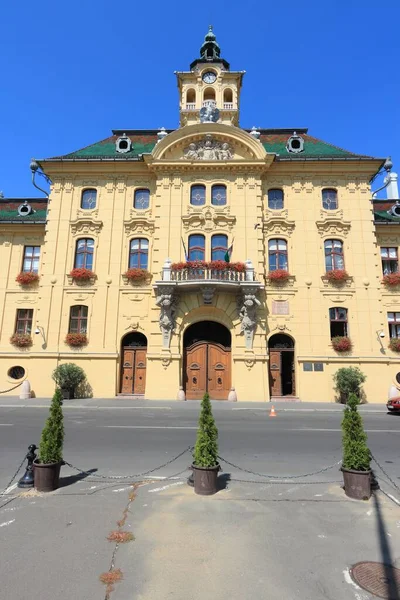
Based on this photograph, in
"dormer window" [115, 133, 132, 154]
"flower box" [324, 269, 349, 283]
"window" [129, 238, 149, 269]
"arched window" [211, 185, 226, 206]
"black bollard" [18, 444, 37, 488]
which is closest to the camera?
"black bollard" [18, 444, 37, 488]

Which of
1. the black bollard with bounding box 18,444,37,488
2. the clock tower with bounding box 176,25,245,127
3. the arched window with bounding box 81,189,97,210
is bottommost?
the black bollard with bounding box 18,444,37,488

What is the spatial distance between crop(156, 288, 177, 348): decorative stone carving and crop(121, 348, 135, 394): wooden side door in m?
2.63

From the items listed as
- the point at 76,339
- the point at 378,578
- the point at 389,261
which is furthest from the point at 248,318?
the point at 378,578

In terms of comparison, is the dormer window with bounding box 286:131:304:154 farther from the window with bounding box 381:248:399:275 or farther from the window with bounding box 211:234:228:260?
the window with bounding box 381:248:399:275

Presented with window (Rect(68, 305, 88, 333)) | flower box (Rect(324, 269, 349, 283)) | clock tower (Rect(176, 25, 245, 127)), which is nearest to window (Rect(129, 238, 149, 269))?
window (Rect(68, 305, 88, 333))

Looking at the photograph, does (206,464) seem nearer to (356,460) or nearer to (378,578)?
(356,460)

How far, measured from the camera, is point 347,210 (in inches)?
947

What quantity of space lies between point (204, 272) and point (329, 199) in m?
10.6

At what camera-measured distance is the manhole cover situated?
3512mm

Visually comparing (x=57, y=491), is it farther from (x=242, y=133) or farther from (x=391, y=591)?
(x=242, y=133)

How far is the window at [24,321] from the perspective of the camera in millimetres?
24016

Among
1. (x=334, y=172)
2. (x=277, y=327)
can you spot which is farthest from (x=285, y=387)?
(x=334, y=172)

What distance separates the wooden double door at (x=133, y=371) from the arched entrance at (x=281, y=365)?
8114 mm

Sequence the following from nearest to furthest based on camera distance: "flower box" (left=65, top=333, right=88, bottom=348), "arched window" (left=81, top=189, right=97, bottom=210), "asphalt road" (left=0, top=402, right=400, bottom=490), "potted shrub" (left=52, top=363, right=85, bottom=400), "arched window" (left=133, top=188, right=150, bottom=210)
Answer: "asphalt road" (left=0, top=402, right=400, bottom=490)
"potted shrub" (left=52, top=363, right=85, bottom=400)
"flower box" (left=65, top=333, right=88, bottom=348)
"arched window" (left=133, top=188, right=150, bottom=210)
"arched window" (left=81, top=189, right=97, bottom=210)
